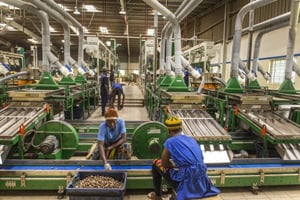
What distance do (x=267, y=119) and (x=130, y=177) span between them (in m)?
2.95

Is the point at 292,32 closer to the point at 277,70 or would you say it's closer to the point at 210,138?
the point at 210,138

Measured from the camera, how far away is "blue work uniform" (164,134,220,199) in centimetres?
230

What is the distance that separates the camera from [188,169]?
7.52 ft

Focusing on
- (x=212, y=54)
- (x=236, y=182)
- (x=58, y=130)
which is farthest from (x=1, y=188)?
(x=212, y=54)

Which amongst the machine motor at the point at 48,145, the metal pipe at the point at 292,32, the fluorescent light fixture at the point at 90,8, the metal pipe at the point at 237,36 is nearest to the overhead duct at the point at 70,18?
the machine motor at the point at 48,145

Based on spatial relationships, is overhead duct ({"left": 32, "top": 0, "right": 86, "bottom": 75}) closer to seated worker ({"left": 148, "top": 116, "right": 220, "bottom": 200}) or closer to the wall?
seated worker ({"left": 148, "top": 116, "right": 220, "bottom": 200})

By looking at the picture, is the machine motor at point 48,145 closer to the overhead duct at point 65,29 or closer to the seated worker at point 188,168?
the seated worker at point 188,168

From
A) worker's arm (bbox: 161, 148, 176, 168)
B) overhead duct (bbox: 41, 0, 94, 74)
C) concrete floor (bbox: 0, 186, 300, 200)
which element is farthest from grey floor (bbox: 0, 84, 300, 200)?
overhead duct (bbox: 41, 0, 94, 74)

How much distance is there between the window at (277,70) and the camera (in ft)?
33.8

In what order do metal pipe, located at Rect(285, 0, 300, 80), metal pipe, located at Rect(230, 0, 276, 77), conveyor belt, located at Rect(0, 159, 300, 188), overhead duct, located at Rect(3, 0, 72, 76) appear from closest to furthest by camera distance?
conveyor belt, located at Rect(0, 159, 300, 188), metal pipe, located at Rect(285, 0, 300, 80), overhead duct, located at Rect(3, 0, 72, 76), metal pipe, located at Rect(230, 0, 276, 77)

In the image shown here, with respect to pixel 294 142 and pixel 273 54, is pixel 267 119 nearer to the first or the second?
pixel 294 142

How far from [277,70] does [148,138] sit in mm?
9114

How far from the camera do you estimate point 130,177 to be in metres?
3.36

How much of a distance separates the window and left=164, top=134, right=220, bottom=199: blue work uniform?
9660 mm
